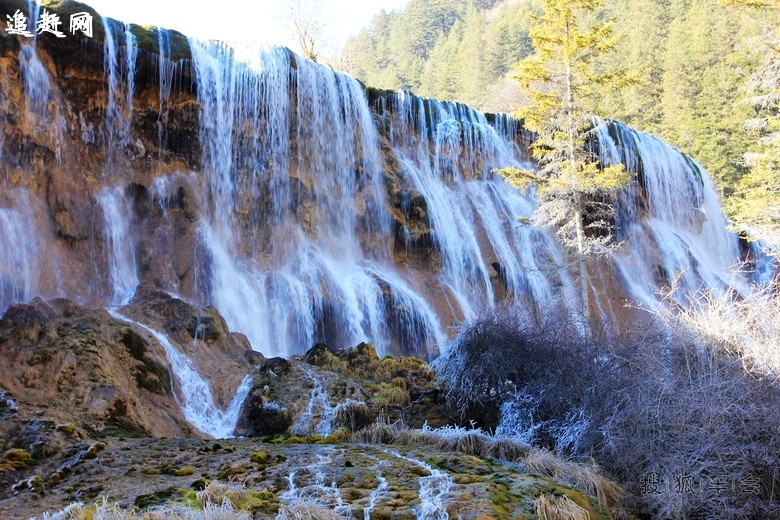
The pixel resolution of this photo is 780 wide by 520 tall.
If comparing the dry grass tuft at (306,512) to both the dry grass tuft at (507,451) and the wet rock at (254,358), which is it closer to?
the dry grass tuft at (507,451)

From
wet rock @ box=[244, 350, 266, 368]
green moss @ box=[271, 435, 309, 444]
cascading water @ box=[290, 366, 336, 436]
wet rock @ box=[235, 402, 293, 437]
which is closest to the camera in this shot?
green moss @ box=[271, 435, 309, 444]

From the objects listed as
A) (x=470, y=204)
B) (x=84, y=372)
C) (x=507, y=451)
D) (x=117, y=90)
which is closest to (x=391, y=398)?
(x=507, y=451)

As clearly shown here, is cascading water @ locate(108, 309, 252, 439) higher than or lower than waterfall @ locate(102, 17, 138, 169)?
lower

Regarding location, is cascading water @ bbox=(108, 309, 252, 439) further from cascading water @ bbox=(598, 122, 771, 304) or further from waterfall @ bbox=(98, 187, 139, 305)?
cascading water @ bbox=(598, 122, 771, 304)

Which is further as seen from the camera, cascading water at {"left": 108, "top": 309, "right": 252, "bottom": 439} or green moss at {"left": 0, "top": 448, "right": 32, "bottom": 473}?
cascading water at {"left": 108, "top": 309, "right": 252, "bottom": 439}

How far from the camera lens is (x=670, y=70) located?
4634 centimetres

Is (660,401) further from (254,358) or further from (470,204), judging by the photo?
(470,204)

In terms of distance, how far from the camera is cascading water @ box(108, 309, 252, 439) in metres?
10.9

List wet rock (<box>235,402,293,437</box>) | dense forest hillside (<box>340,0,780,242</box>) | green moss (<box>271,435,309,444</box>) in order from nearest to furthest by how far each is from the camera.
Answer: green moss (<box>271,435,309,444</box>) → wet rock (<box>235,402,293,437</box>) → dense forest hillside (<box>340,0,780,242</box>)

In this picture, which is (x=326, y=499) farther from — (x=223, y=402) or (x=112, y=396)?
(x=223, y=402)

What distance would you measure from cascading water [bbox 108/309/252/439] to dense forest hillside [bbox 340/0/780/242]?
16656 mm

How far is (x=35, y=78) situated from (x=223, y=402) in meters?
10.8

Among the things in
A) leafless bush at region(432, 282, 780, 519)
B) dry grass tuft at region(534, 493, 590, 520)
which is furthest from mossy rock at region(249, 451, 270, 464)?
dry grass tuft at region(534, 493, 590, 520)

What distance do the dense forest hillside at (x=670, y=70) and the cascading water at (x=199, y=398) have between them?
1666 cm
